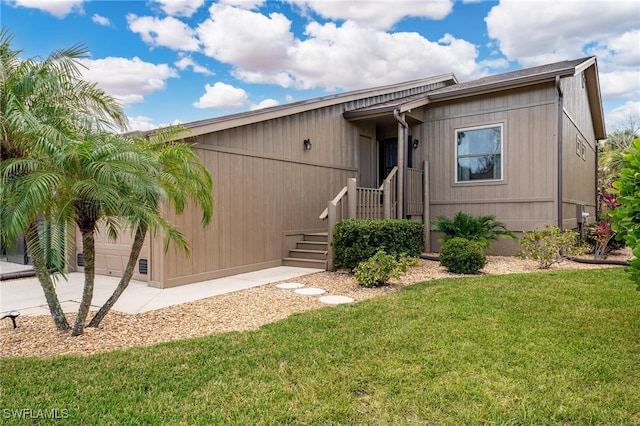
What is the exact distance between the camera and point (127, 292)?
6078 millimetres

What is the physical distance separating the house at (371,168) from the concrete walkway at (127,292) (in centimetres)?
32

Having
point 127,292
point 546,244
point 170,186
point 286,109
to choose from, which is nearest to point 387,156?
point 286,109

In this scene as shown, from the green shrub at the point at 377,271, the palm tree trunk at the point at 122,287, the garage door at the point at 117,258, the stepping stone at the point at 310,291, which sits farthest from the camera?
the garage door at the point at 117,258

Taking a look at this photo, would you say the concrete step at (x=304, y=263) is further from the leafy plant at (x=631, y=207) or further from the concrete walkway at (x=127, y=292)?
the leafy plant at (x=631, y=207)

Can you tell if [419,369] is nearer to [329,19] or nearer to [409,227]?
[409,227]

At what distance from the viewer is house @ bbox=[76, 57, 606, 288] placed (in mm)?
7352

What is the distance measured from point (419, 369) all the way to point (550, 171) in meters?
7.47

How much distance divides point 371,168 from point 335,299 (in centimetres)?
648

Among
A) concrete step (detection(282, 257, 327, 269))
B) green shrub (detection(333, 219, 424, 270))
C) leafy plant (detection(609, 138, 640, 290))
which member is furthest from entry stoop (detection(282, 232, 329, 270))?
leafy plant (detection(609, 138, 640, 290))

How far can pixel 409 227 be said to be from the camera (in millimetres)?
8023

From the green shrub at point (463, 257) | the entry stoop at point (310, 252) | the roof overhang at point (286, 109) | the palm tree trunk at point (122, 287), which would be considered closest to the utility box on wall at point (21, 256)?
the roof overhang at point (286, 109)

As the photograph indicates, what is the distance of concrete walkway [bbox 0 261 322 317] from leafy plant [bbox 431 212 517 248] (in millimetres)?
3290

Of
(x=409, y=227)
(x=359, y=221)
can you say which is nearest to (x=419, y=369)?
(x=359, y=221)

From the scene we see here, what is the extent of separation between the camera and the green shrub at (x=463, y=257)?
7.24m
